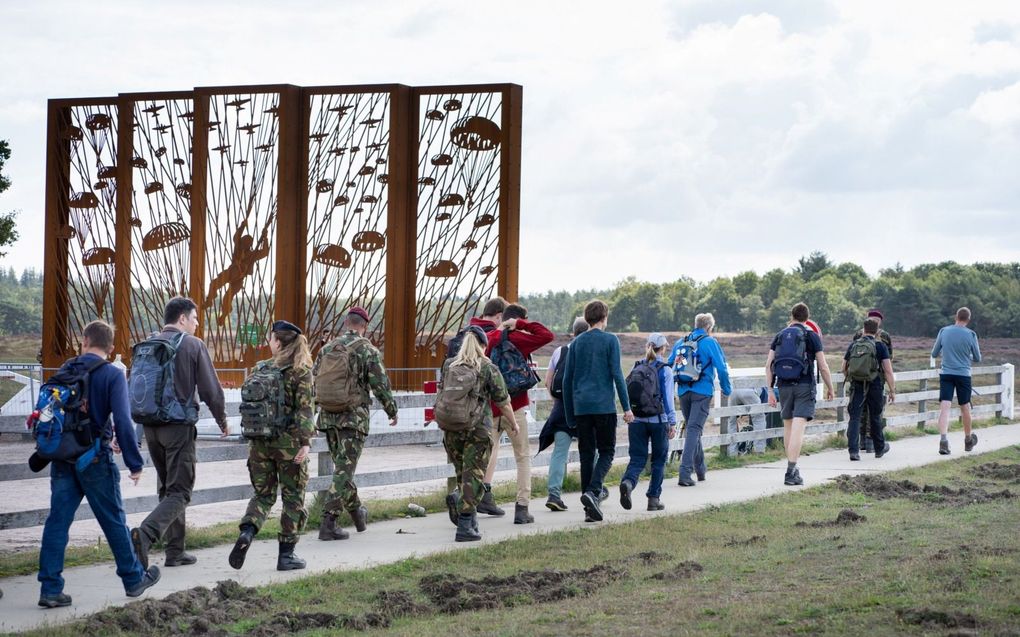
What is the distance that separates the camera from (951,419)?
2519 centimetres

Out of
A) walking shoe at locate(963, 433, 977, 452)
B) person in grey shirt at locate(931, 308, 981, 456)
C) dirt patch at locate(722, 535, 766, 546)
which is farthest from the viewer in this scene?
walking shoe at locate(963, 433, 977, 452)

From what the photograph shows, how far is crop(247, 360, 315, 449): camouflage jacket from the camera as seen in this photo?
357 inches

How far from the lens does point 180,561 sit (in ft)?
30.8

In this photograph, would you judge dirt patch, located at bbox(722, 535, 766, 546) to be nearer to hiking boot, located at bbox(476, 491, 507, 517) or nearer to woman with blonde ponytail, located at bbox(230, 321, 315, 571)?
hiking boot, located at bbox(476, 491, 507, 517)

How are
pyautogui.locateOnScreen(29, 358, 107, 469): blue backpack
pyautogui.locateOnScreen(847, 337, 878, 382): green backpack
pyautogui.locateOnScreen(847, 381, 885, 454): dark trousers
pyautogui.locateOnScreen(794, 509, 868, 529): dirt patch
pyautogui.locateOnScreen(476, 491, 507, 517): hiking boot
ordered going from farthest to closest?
pyautogui.locateOnScreen(847, 381, 885, 454): dark trousers → pyautogui.locateOnScreen(847, 337, 878, 382): green backpack → pyautogui.locateOnScreen(476, 491, 507, 517): hiking boot → pyautogui.locateOnScreen(794, 509, 868, 529): dirt patch → pyautogui.locateOnScreen(29, 358, 107, 469): blue backpack

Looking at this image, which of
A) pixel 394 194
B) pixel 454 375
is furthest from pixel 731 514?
Answer: pixel 394 194

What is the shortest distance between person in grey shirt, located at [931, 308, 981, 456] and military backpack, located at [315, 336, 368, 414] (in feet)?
33.3

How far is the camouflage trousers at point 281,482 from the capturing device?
907 centimetres

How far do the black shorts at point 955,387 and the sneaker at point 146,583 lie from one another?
1282cm

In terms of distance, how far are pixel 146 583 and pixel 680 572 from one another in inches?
137

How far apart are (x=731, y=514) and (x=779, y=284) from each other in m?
80.9

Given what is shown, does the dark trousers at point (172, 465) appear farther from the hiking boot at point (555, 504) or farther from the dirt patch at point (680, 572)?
the hiking boot at point (555, 504)

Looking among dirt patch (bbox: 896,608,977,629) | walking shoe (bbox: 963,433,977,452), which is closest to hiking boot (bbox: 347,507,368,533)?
dirt patch (bbox: 896,608,977,629)

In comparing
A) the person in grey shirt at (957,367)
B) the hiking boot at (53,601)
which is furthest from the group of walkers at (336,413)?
the person in grey shirt at (957,367)
